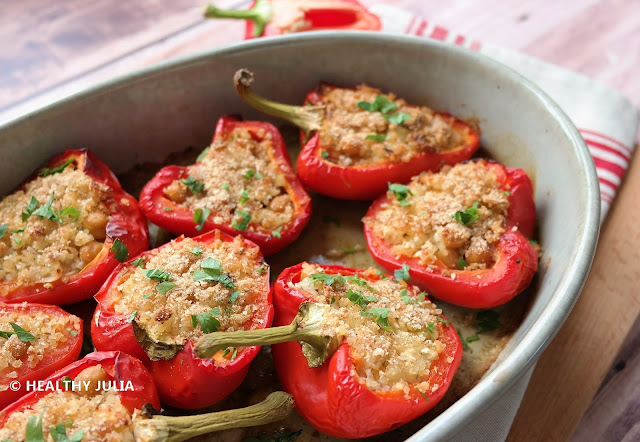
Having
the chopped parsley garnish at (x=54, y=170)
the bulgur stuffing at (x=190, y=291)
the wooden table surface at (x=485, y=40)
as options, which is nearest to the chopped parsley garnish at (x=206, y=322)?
the bulgur stuffing at (x=190, y=291)

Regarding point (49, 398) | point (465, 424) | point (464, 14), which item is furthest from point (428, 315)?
point (464, 14)

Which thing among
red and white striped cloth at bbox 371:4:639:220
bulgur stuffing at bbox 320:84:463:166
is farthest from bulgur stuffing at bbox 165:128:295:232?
red and white striped cloth at bbox 371:4:639:220

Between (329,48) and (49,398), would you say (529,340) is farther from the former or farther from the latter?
(329,48)

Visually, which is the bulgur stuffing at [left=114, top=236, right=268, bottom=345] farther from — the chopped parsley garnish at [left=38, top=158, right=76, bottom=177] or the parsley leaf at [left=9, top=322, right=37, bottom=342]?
the chopped parsley garnish at [left=38, top=158, right=76, bottom=177]

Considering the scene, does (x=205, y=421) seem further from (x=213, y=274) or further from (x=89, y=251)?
(x=89, y=251)

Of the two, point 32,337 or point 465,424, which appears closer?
point 465,424
